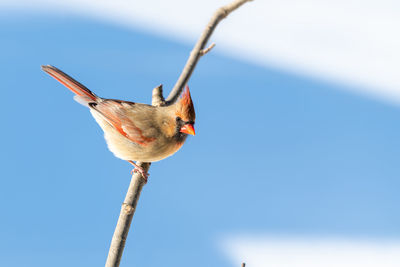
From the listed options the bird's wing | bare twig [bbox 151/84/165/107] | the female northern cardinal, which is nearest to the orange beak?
the female northern cardinal

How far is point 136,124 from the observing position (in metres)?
2.19

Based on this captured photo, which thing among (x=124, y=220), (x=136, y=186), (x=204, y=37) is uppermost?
(x=204, y=37)

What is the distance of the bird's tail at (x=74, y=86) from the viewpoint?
1.92 metres

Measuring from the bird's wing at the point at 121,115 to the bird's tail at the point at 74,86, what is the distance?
51 millimetres

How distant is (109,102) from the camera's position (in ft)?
7.54

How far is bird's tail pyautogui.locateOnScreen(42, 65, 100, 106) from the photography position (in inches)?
75.7

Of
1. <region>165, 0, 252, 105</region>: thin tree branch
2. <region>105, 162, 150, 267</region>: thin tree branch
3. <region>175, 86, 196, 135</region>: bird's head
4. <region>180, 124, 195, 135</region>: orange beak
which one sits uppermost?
<region>165, 0, 252, 105</region>: thin tree branch

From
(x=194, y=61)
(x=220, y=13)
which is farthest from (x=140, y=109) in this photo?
(x=220, y=13)

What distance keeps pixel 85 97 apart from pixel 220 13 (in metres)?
1.04

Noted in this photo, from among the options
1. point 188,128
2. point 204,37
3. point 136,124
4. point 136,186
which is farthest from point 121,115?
point 204,37

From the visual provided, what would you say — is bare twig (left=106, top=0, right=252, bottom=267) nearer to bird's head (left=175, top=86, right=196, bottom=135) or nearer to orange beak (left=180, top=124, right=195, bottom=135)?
bird's head (left=175, top=86, right=196, bottom=135)

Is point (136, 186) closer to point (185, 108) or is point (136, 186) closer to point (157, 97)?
point (185, 108)

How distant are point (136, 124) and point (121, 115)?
137 millimetres

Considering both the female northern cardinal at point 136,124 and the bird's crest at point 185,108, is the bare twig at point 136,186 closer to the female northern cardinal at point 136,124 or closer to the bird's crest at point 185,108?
the bird's crest at point 185,108
